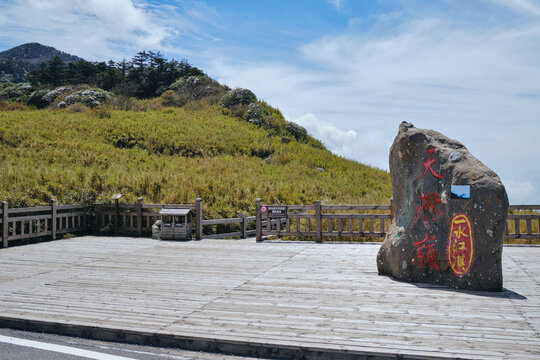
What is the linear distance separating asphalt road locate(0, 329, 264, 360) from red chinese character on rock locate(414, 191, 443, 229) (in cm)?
458

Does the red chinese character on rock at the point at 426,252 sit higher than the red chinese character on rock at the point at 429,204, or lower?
lower

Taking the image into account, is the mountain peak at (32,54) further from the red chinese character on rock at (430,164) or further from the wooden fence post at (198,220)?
the red chinese character on rock at (430,164)

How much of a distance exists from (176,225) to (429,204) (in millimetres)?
9201

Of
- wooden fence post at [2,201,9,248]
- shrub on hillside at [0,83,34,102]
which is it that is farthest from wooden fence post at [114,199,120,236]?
shrub on hillside at [0,83,34,102]

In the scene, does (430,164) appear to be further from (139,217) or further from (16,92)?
(16,92)

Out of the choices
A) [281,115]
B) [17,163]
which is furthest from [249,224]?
[281,115]

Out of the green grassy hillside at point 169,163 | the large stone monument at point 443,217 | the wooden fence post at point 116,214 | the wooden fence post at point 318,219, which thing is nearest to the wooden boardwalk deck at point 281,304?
the large stone monument at point 443,217

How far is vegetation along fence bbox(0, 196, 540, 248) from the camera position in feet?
42.4

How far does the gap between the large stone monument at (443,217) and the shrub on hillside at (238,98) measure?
38285 mm

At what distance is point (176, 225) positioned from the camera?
47.6ft

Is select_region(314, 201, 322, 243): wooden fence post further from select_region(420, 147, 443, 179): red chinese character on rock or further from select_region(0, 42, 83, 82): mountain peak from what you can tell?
select_region(0, 42, 83, 82): mountain peak

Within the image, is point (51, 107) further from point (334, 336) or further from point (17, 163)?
point (334, 336)

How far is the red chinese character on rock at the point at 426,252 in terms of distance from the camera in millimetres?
7594

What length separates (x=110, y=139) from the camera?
106ft
